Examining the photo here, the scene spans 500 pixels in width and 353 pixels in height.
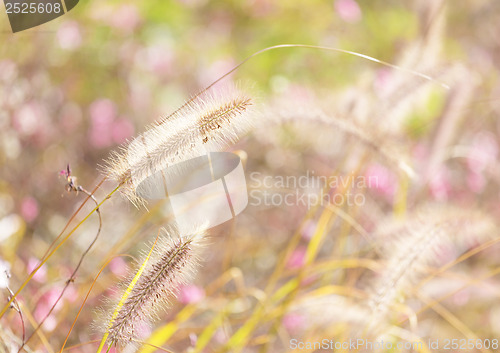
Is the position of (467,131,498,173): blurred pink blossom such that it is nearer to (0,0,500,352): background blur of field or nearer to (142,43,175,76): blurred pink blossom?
(0,0,500,352): background blur of field

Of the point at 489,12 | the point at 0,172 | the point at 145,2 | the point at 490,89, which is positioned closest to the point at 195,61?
the point at 145,2

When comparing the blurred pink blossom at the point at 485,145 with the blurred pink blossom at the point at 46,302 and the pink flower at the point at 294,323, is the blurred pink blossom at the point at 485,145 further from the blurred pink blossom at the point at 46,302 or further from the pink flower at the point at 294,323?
the blurred pink blossom at the point at 46,302

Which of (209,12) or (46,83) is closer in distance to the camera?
(46,83)

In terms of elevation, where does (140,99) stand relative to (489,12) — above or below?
above

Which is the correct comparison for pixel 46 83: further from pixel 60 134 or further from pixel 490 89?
pixel 490 89

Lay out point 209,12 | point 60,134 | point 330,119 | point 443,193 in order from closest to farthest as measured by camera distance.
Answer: point 330,119 < point 60,134 < point 443,193 < point 209,12

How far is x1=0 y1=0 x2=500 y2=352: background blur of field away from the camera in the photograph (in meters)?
1.28

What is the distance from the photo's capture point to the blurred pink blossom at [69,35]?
1984 mm

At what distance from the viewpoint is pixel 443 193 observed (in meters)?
2.08

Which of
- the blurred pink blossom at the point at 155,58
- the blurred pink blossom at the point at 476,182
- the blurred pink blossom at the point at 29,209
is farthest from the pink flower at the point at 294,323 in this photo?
the blurred pink blossom at the point at 155,58

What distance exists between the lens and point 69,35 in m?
2.00

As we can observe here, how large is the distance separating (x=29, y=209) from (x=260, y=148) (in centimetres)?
85

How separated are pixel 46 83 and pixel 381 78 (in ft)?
4.29

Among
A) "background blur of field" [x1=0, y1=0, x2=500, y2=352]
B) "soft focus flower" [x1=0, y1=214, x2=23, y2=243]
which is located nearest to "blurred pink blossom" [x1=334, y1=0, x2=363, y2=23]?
"background blur of field" [x1=0, y1=0, x2=500, y2=352]
